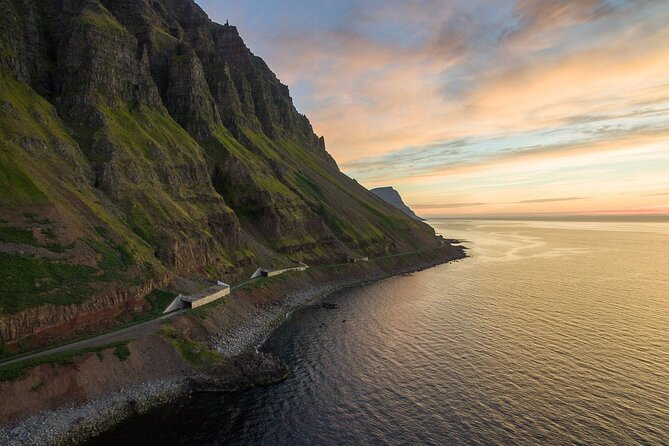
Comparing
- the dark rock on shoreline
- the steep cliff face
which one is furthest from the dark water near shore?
the steep cliff face

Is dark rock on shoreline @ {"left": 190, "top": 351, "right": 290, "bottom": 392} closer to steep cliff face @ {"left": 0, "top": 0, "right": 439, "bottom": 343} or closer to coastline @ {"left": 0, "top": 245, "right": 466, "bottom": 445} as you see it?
coastline @ {"left": 0, "top": 245, "right": 466, "bottom": 445}

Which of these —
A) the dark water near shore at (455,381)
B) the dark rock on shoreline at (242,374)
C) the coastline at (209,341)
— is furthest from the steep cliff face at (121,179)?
the dark water near shore at (455,381)

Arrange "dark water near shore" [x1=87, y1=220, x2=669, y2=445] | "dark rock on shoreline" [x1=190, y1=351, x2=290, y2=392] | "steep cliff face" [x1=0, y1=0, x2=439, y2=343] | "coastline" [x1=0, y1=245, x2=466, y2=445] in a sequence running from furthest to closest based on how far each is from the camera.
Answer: "steep cliff face" [x1=0, y1=0, x2=439, y2=343] < "dark rock on shoreline" [x1=190, y1=351, x2=290, y2=392] < "dark water near shore" [x1=87, y1=220, x2=669, y2=445] < "coastline" [x1=0, y1=245, x2=466, y2=445]

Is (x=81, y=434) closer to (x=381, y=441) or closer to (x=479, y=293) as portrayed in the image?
(x=381, y=441)

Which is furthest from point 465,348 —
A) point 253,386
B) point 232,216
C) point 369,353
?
point 232,216

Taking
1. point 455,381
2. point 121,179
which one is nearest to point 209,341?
point 455,381

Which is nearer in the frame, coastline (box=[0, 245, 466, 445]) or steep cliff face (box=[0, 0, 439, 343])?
coastline (box=[0, 245, 466, 445])
